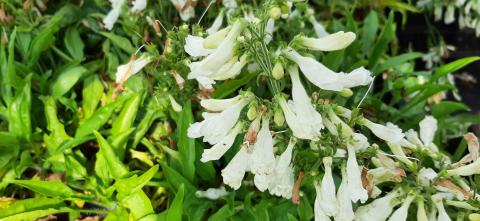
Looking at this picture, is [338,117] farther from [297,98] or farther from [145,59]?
[145,59]

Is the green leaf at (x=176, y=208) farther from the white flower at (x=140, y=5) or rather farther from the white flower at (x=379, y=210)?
the white flower at (x=140, y=5)

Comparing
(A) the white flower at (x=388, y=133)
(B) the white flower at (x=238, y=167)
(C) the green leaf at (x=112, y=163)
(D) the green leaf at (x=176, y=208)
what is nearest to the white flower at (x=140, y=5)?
(C) the green leaf at (x=112, y=163)

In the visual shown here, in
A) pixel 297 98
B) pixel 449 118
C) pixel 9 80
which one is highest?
pixel 297 98

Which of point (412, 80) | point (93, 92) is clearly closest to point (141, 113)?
point (93, 92)

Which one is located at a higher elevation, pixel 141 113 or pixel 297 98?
pixel 297 98

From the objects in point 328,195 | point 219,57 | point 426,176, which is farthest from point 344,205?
point 219,57

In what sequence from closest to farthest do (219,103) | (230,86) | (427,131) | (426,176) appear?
(219,103)
(426,176)
(427,131)
(230,86)

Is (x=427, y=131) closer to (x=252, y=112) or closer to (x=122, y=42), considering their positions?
(x=252, y=112)
